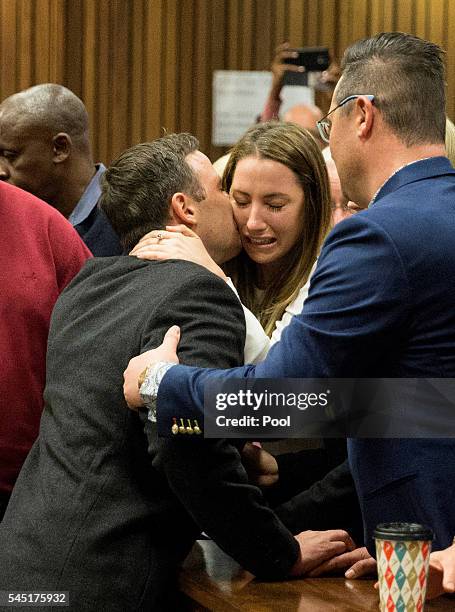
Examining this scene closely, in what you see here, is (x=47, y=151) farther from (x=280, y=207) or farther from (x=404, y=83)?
(x=404, y=83)

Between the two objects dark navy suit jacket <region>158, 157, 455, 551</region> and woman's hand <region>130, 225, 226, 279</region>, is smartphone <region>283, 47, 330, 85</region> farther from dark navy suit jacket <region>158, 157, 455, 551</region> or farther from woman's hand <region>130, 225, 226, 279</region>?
dark navy suit jacket <region>158, 157, 455, 551</region>

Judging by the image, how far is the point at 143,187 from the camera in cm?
217

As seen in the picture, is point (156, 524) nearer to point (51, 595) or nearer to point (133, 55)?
point (51, 595)

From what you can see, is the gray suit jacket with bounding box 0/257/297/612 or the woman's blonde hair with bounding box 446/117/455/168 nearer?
the gray suit jacket with bounding box 0/257/297/612

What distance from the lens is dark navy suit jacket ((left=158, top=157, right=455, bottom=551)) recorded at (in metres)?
1.65

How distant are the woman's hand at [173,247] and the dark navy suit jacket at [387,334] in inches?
14.0

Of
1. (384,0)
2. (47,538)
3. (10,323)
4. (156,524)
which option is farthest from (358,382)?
(384,0)

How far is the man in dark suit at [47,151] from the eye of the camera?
3727 millimetres

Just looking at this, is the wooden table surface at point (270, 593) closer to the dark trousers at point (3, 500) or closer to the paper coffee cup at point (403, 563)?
the paper coffee cup at point (403, 563)

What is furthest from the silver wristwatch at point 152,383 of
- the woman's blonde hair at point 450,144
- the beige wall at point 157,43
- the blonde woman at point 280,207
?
the beige wall at point 157,43

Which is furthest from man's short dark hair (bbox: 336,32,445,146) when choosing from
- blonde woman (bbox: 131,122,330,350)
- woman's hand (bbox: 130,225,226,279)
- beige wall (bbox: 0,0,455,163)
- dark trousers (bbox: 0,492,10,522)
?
beige wall (bbox: 0,0,455,163)

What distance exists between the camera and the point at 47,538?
72.8 inches

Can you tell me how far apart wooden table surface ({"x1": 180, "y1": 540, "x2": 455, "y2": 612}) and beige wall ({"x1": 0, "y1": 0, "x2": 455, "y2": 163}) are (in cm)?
352

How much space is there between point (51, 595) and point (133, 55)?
12.8 ft
